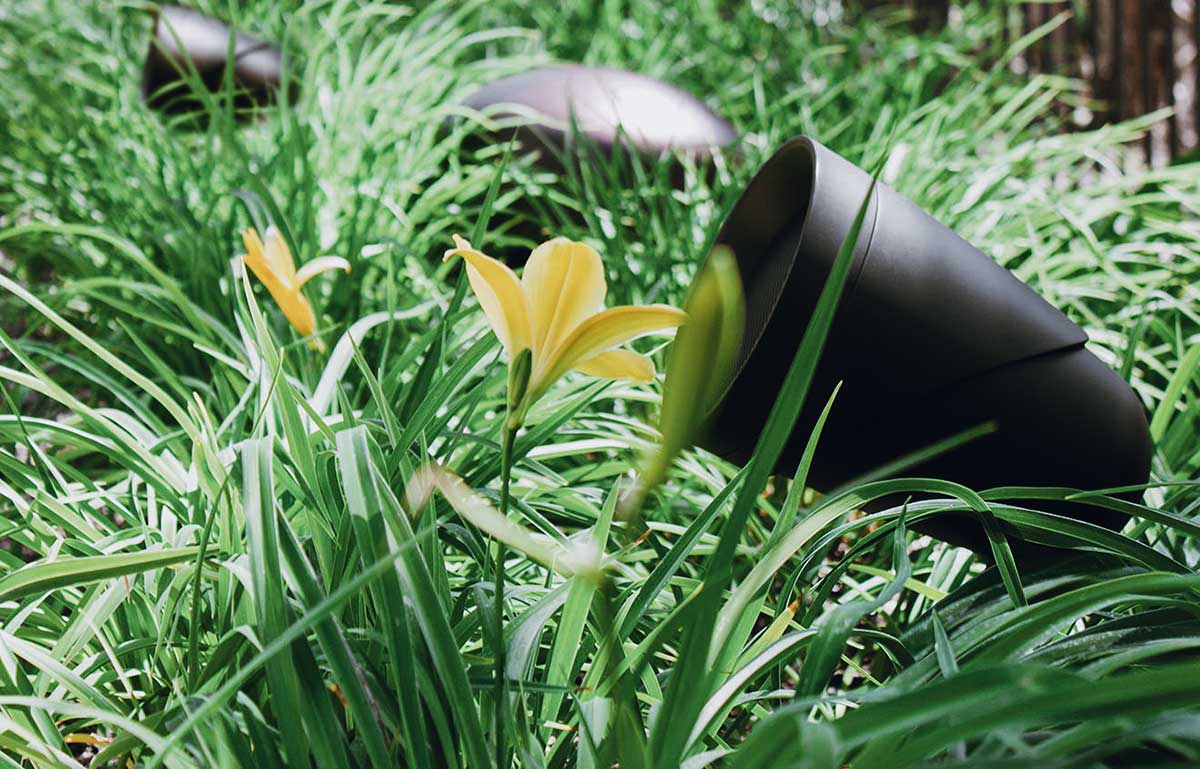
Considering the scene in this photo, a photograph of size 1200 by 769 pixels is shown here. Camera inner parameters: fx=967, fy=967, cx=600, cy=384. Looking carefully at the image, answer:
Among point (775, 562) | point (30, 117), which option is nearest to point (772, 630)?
point (775, 562)

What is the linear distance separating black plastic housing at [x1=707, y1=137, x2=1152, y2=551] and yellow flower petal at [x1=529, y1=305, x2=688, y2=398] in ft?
0.87

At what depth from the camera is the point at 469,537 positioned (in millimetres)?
769

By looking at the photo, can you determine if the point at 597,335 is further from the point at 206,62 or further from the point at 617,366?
the point at 206,62

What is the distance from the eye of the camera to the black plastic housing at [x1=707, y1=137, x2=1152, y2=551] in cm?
72

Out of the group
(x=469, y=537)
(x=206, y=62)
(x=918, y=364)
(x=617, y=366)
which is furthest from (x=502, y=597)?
(x=206, y=62)

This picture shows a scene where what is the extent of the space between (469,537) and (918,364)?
375 millimetres

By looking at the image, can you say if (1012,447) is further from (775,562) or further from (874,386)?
(775,562)

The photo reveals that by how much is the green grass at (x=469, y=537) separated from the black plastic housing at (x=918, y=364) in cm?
6

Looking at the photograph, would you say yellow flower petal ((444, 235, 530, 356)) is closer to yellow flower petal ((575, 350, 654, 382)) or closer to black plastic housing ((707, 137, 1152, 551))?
Answer: yellow flower petal ((575, 350, 654, 382))

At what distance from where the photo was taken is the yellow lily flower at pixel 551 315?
0.46 meters

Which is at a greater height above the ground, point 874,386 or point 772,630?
point 874,386

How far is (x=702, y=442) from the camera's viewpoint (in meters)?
0.77

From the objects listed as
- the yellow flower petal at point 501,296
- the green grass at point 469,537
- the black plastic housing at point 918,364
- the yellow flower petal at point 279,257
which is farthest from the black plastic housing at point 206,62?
the yellow flower petal at point 501,296

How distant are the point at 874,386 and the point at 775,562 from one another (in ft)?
0.69
